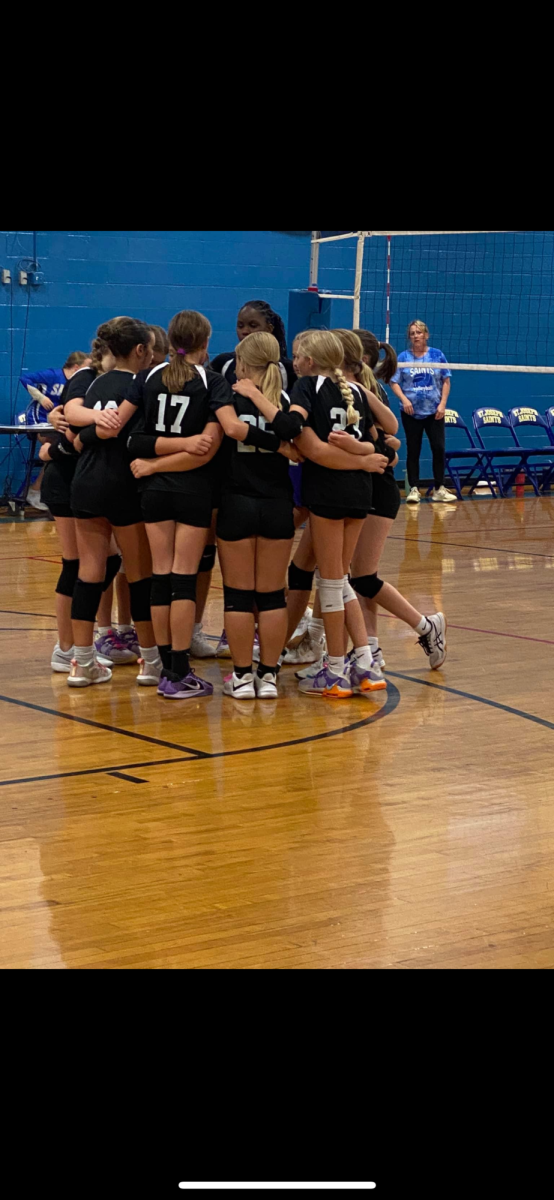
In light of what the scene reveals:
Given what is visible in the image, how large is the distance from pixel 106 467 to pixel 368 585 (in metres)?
1.31

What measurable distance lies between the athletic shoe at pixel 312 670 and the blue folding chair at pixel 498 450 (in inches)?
331

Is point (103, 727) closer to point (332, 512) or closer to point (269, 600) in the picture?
point (269, 600)

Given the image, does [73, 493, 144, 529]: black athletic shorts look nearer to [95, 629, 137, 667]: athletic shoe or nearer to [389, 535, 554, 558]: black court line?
[95, 629, 137, 667]: athletic shoe

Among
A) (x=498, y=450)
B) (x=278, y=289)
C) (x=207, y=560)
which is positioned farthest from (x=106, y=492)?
(x=498, y=450)

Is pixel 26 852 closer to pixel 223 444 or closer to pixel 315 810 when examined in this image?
pixel 315 810

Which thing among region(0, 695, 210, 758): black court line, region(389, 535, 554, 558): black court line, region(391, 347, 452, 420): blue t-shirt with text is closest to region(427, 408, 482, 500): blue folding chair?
region(391, 347, 452, 420): blue t-shirt with text

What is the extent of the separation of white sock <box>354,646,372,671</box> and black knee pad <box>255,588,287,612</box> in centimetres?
50

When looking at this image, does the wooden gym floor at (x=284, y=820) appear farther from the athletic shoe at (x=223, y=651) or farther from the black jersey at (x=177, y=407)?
the black jersey at (x=177, y=407)

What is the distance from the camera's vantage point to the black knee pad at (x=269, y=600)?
5785 mm

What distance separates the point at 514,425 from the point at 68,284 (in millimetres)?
5394

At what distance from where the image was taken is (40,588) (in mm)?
8727

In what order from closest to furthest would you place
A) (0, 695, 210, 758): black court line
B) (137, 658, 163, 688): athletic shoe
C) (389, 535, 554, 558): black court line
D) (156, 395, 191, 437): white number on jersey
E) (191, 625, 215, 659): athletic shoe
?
(0, 695, 210, 758): black court line
(156, 395, 191, 437): white number on jersey
(137, 658, 163, 688): athletic shoe
(191, 625, 215, 659): athletic shoe
(389, 535, 554, 558): black court line

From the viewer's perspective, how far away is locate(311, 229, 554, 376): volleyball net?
49.4 feet
